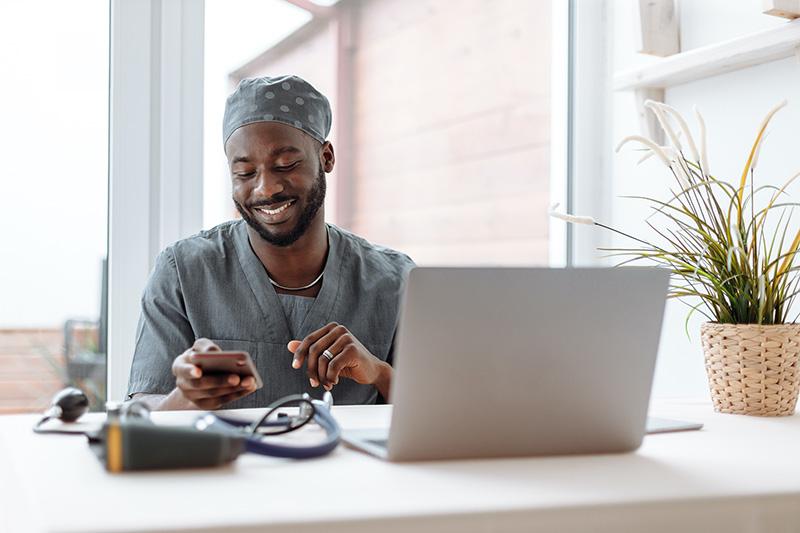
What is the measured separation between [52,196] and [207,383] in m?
0.90

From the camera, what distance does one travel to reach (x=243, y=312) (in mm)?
1544

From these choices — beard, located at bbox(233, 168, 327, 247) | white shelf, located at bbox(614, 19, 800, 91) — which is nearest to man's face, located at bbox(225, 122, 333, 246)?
beard, located at bbox(233, 168, 327, 247)

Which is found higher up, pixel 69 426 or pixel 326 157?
pixel 326 157

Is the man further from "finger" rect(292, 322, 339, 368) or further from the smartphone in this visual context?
the smartphone

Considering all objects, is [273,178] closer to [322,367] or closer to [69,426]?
[322,367]

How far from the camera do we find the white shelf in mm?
1646

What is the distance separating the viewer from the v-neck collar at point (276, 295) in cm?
154

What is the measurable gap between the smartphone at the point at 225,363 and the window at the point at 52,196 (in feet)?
2.85

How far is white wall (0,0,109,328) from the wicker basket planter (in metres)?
1.15

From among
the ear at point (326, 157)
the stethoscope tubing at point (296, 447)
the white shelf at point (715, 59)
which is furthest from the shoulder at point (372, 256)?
the stethoscope tubing at point (296, 447)

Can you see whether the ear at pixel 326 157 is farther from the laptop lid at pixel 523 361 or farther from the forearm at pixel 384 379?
the laptop lid at pixel 523 361

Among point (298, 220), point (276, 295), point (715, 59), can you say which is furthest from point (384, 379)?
point (715, 59)

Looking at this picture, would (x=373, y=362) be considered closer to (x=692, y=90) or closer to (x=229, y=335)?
(x=229, y=335)

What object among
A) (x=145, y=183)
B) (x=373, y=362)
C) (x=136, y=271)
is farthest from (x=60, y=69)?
(x=373, y=362)
